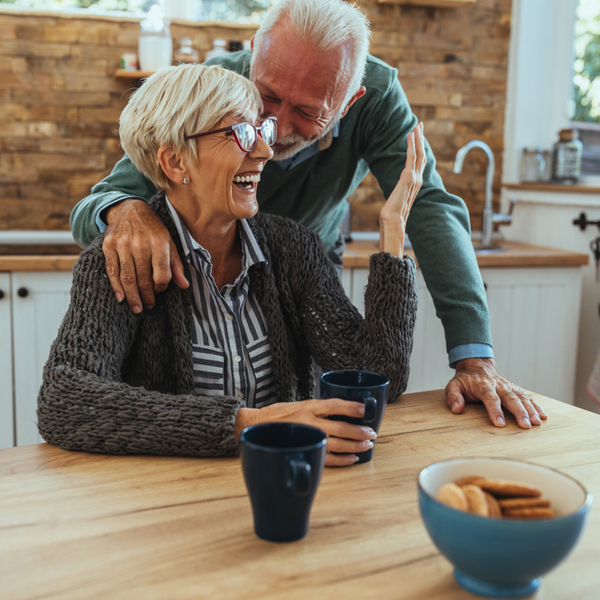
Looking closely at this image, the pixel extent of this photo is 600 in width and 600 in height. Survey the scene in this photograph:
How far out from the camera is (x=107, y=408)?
1.01m

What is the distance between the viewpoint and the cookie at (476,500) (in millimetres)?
627

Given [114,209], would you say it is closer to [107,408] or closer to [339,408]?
[107,408]

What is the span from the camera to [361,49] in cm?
153

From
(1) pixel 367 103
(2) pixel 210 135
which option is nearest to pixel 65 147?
(1) pixel 367 103

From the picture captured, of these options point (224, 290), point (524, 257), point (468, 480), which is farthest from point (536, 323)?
point (468, 480)

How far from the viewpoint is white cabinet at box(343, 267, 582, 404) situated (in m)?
2.83

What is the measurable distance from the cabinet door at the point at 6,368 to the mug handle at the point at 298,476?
1.96 metres

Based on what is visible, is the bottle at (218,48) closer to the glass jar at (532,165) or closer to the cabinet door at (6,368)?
the cabinet door at (6,368)

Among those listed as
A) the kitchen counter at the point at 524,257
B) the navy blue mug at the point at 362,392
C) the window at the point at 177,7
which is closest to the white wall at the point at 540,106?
the kitchen counter at the point at 524,257

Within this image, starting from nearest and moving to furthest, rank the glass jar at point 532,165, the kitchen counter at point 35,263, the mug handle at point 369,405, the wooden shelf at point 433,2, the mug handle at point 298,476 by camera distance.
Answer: the mug handle at point 298,476
the mug handle at point 369,405
the kitchen counter at point 35,263
the wooden shelf at point 433,2
the glass jar at point 532,165

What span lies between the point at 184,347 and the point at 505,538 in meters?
0.79

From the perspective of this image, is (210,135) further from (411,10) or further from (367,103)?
(411,10)

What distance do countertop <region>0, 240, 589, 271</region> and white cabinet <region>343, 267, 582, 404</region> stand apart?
0.04 metres

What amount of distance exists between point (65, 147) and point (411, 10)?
173 cm
